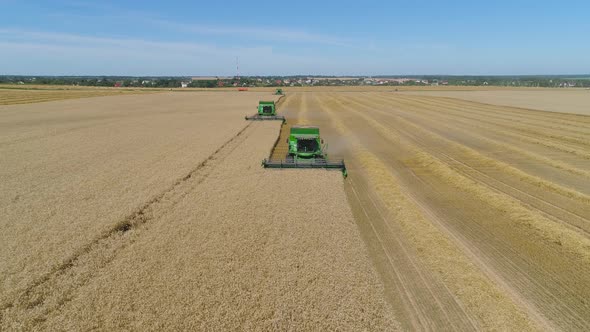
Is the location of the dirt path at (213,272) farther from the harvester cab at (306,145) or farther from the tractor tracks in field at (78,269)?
the harvester cab at (306,145)

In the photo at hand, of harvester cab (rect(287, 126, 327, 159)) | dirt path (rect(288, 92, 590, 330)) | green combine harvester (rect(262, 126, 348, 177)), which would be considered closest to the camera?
dirt path (rect(288, 92, 590, 330))

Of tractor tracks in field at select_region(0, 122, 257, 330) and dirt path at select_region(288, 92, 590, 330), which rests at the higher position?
tractor tracks in field at select_region(0, 122, 257, 330)

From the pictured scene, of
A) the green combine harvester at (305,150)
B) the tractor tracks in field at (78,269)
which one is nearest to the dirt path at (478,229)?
the green combine harvester at (305,150)

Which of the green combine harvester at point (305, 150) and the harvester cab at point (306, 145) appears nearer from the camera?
the green combine harvester at point (305, 150)

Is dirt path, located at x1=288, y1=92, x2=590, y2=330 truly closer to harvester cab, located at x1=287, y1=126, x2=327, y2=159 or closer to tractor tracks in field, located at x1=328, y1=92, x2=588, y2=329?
tractor tracks in field, located at x1=328, y1=92, x2=588, y2=329

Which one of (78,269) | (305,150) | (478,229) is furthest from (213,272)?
(305,150)

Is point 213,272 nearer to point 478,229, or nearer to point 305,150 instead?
point 478,229

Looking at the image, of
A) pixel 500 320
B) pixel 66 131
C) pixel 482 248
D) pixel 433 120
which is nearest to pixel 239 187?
pixel 482 248

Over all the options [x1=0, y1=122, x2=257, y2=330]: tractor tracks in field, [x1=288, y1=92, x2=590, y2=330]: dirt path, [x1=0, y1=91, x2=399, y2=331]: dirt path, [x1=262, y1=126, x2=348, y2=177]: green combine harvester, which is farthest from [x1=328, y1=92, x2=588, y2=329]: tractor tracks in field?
[x1=0, y1=122, x2=257, y2=330]: tractor tracks in field
